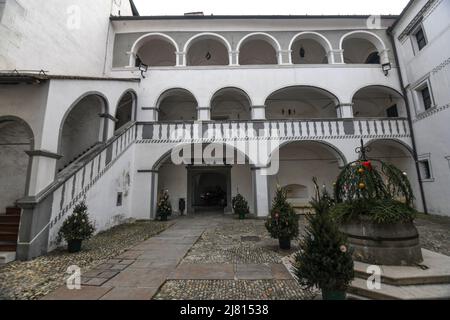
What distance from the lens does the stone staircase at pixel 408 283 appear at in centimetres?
282

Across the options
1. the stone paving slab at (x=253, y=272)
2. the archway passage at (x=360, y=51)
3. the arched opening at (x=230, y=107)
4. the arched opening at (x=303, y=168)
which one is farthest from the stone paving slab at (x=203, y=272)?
the archway passage at (x=360, y=51)

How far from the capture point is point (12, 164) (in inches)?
272

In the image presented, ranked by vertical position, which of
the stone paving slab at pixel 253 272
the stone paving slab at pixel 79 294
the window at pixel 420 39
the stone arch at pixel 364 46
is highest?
the stone arch at pixel 364 46

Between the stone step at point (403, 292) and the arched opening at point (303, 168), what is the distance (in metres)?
9.78

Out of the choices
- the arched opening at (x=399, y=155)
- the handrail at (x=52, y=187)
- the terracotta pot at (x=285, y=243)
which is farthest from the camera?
the arched opening at (x=399, y=155)

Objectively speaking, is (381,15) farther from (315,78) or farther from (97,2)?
(97,2)

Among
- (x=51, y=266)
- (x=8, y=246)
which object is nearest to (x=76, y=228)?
(x=51, y=266)

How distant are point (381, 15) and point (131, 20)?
14031 mm

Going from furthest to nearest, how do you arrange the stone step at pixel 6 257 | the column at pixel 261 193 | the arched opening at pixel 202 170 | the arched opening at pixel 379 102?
the arched opening at pixel 202 170 → the arched opening at pixel 379 102 → the column at pixel 261 193 → the stone step at pixel 6 257

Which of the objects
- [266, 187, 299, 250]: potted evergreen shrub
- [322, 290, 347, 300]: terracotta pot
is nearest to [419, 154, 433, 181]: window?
[266, 187, 299, 250]: potted evergreen shrub

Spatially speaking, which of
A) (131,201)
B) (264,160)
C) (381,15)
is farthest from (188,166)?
(381,15)

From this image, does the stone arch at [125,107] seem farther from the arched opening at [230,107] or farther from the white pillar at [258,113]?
the white pillar at [258,113]

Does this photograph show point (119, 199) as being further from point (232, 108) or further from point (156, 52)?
point (156, 52)

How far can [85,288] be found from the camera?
327cm
